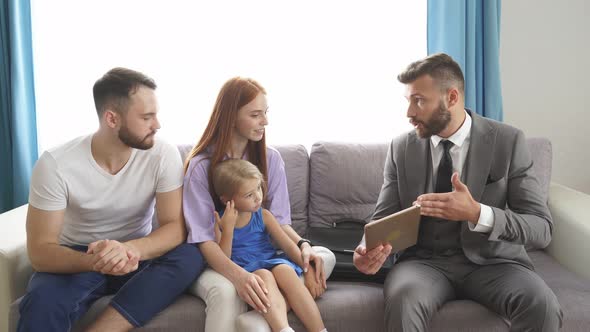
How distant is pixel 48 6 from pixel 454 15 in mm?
2110

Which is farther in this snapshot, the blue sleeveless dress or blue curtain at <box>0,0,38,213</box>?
blue curtain at <box>0,0,38,213</box>

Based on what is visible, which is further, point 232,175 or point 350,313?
point 232,175

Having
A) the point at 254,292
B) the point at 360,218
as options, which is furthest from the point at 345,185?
the point at 254,292

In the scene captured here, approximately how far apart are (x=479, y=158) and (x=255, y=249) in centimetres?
86

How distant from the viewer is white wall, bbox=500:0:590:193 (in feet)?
10.4

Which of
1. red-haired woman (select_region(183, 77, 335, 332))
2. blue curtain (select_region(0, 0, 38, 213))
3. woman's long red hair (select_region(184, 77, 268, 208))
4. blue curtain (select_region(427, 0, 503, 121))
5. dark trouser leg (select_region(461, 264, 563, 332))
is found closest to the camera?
dark trouser leg (select_region(461, 264, 563, 332))

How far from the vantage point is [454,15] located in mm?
2951

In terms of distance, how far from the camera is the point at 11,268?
212 cm

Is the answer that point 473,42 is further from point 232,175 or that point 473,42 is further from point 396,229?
point 232,175

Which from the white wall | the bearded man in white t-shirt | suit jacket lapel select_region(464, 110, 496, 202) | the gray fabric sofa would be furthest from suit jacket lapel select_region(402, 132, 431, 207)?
the white wall

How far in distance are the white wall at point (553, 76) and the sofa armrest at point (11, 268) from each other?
242 centimetres

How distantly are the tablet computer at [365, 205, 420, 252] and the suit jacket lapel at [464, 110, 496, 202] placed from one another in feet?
0.82

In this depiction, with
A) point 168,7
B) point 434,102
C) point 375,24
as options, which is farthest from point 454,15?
point 168,7

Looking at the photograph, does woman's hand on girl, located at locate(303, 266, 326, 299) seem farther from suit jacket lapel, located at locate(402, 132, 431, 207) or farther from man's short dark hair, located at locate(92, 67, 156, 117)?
man's short dark hair, located at locate(92, 67, 156, 117)
